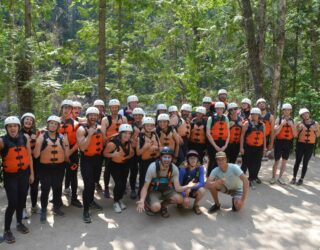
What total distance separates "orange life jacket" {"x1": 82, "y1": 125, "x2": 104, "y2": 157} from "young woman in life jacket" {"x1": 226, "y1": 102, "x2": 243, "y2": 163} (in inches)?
133

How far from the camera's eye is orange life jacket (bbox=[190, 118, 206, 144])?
313 inches

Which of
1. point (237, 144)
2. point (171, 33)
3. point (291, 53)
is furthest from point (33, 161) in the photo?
point (291, 53)

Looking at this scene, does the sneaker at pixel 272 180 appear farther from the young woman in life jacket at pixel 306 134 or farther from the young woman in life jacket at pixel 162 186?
the young woman in life jacket at pixel 162 186

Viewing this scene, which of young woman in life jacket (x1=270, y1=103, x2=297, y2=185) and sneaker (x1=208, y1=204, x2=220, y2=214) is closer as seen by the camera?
sneaker (x1=208, y1=204, x2=220, y2=214)

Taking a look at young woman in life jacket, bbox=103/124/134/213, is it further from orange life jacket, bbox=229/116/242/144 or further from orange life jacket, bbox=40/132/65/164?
orange life jacket, bbox=229/116/242/144

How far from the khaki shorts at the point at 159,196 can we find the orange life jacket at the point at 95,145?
4.10 ft

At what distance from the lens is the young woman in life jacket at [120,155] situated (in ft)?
21.4

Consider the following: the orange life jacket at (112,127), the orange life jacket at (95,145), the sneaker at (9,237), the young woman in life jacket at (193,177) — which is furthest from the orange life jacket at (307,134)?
the sneaker at (9,237)

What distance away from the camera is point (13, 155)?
5.40 m

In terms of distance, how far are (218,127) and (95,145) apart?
2971 millimetres

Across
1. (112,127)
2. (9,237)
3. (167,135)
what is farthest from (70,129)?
(9,237)

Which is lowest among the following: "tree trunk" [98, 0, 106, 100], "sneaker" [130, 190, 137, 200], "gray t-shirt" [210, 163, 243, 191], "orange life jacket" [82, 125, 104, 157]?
"sneaker" [130, 190, 137, 200]

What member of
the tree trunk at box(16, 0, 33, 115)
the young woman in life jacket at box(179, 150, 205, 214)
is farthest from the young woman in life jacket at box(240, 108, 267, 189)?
the tree trunk at box(16, 0, 33, 115)

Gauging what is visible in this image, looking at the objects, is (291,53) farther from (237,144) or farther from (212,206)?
(212,206)
